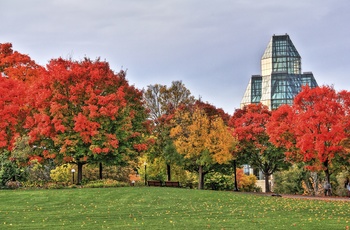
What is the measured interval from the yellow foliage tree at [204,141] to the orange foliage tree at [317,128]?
4562 millimetres

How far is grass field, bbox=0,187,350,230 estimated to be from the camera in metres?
20.1

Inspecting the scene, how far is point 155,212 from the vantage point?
24.4 m

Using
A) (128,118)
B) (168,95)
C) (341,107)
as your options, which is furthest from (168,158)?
(341,107)

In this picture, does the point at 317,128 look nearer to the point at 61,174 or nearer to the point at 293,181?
the point at 293,181

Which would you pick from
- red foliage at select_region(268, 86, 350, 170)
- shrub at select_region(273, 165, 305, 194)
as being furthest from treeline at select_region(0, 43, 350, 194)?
shrub at select_region(273, 165, 305, 194)

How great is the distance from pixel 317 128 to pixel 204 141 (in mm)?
10662

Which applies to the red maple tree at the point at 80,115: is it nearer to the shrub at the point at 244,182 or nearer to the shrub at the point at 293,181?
the shrub at the point at 293,181

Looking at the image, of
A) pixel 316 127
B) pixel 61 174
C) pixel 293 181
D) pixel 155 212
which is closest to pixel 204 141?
pixel 316 127

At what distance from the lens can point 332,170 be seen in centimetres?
4375

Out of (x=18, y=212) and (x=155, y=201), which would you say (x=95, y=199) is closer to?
(x=155, y=201)

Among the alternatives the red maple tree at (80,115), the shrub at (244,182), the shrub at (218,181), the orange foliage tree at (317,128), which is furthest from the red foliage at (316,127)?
the shrub at (244,182)

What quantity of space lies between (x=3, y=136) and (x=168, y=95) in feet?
80.8

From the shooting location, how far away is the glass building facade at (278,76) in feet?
424

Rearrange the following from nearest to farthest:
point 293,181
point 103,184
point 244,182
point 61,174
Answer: point 103,184 → point 61,174 → point 293,181 → point 244,182
